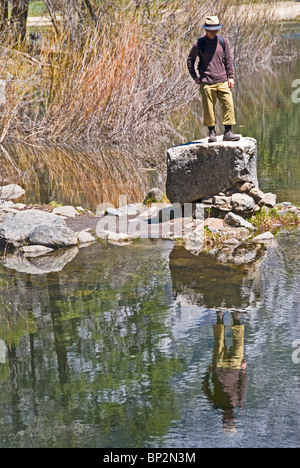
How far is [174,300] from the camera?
696 cm

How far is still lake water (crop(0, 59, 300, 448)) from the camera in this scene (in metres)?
4.71

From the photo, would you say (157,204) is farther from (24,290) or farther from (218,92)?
(24,290)

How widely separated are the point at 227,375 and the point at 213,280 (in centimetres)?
212

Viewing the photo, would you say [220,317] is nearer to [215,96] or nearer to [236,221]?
[236,221]

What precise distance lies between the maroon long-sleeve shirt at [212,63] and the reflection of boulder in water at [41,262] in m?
2.46

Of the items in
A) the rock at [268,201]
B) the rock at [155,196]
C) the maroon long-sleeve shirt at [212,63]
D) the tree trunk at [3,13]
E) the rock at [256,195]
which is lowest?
the rock at [155,196]

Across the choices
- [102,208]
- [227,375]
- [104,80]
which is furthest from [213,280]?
[104,80]

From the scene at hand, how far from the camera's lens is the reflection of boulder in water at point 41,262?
809 centimetres

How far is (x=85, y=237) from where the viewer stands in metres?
9.10

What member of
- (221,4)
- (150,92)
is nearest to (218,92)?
(150,92)

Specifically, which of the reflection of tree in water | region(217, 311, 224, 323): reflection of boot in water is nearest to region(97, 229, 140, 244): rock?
the reflection of tree in water

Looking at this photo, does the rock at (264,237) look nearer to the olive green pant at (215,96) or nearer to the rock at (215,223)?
the rock at (215,223)

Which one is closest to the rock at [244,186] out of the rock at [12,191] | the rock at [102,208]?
the rock at [102,208]

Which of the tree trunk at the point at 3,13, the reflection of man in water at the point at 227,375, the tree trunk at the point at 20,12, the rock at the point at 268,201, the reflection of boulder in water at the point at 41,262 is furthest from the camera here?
the tree trunk at the point at 20,12
